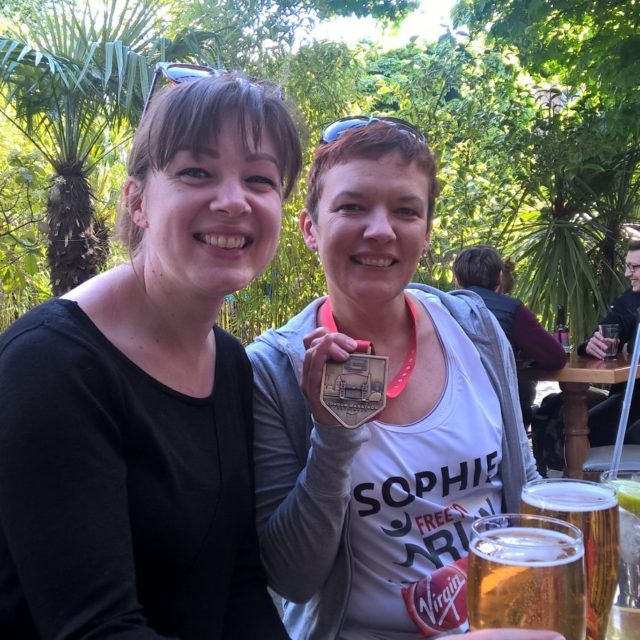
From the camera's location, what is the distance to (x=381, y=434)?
138cm

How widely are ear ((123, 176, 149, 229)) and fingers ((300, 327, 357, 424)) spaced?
416 millimetres

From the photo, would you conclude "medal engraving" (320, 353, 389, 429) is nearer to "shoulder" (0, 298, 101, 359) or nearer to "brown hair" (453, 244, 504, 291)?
"shoulder" (0, 298, 101, 359)

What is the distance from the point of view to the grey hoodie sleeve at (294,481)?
1156 mm

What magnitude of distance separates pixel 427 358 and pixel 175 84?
31.1 inches

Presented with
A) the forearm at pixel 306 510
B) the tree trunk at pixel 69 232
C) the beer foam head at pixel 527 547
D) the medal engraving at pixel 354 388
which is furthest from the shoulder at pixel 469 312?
the tree trunk at pixel 69 232

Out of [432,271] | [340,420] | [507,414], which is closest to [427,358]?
[507,414]

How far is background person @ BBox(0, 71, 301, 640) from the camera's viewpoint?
2.98ft

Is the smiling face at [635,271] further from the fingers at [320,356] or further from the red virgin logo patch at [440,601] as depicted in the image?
the fingers at [320,356]

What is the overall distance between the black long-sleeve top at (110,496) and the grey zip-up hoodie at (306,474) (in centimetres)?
→ 6

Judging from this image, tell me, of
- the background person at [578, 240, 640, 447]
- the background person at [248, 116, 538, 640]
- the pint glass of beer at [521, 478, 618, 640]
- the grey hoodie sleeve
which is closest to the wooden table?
the background person at [578, 240, 640, 447]

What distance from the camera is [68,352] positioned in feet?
3.24

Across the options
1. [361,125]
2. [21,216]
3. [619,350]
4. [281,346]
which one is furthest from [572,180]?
[281,346]

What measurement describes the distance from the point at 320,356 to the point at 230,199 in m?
0.33

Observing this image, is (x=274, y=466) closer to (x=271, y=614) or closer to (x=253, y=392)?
(x=253, y=392)
